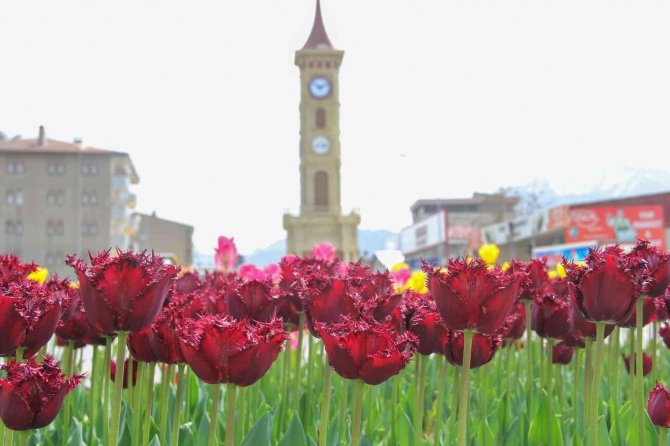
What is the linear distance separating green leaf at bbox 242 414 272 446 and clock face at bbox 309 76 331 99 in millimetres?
70951

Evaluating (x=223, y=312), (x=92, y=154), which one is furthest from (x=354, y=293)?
(x=92, y=154)

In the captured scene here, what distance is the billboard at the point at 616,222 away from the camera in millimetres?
37594

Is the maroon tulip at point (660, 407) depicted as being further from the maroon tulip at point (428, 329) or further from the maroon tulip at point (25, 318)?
the maroon tulip at point (25, 318)

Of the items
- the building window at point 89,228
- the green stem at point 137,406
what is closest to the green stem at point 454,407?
→ the green stem at point 137,406

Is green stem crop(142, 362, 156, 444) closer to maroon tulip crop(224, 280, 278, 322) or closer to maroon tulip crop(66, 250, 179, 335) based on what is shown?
maroon tulip crop(224, 280, 278, 322)

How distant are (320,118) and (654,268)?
70.5 meters

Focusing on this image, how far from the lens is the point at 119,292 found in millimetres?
1280

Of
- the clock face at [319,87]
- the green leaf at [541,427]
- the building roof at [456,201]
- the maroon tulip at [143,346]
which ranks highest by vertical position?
the clock face at [319,87]

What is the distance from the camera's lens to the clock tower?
6694 cm

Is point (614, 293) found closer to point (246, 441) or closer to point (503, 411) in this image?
point (246, 441)

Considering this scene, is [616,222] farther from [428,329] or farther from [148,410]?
[148,410]

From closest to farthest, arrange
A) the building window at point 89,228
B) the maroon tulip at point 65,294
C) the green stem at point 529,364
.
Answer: the maroon tulip at point 65,294
the green stem at point 529,364
the building window at point 89,228

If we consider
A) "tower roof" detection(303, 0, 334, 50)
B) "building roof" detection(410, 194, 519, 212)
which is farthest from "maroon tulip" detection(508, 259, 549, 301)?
"building roof" detection(410, 194, 519, 212)

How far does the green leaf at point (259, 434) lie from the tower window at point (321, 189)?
6707 centimetres
